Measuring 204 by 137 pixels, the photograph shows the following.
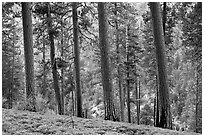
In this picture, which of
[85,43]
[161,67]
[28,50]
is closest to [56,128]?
[28,50]

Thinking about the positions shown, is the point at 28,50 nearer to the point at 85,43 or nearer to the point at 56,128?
the point at 56,128

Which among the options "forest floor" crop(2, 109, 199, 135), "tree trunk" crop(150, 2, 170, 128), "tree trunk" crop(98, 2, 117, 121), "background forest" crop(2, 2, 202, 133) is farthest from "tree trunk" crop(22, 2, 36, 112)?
"tree trunk" crop(150, 2, 170, 128)

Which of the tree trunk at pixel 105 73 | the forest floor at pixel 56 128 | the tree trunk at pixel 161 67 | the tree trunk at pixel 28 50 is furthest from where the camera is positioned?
the tree trunk at pixel 105 73

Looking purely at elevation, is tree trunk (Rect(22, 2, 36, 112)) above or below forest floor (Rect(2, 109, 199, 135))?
above

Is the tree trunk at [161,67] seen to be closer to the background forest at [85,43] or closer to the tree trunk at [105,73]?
→ the background forest at [85,43]

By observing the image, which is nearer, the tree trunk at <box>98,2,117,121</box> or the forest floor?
the forest floor

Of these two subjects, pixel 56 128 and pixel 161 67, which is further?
pixel 161 67

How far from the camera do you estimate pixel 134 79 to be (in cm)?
2625

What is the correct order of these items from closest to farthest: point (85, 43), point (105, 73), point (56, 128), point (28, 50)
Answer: point (56, 128)
point (28, 50)
point (105, 73)
point (85, 43)

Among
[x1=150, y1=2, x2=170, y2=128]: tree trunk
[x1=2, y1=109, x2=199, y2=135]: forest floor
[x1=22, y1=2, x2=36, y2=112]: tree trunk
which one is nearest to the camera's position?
[x1=2, y1=109, x2=199, y2=135]: forest floor

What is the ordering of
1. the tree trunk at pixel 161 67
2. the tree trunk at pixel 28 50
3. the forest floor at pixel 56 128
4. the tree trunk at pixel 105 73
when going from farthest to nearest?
1. the tree trunk at pixel 105 73
2. the tree trunk at pixel 28 50
3. the tree trunk at pixel 161 67
4. the forest floor at pixel 56 128

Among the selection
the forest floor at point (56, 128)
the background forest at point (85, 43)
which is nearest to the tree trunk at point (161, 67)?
the background forest at point (85, 43)

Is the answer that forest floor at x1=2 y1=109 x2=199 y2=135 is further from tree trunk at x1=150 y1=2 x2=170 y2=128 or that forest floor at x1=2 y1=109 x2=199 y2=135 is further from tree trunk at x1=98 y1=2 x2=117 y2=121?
tree trunk at x1=98 y1=2 x2=117 y2=121

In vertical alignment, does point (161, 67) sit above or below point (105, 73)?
above
